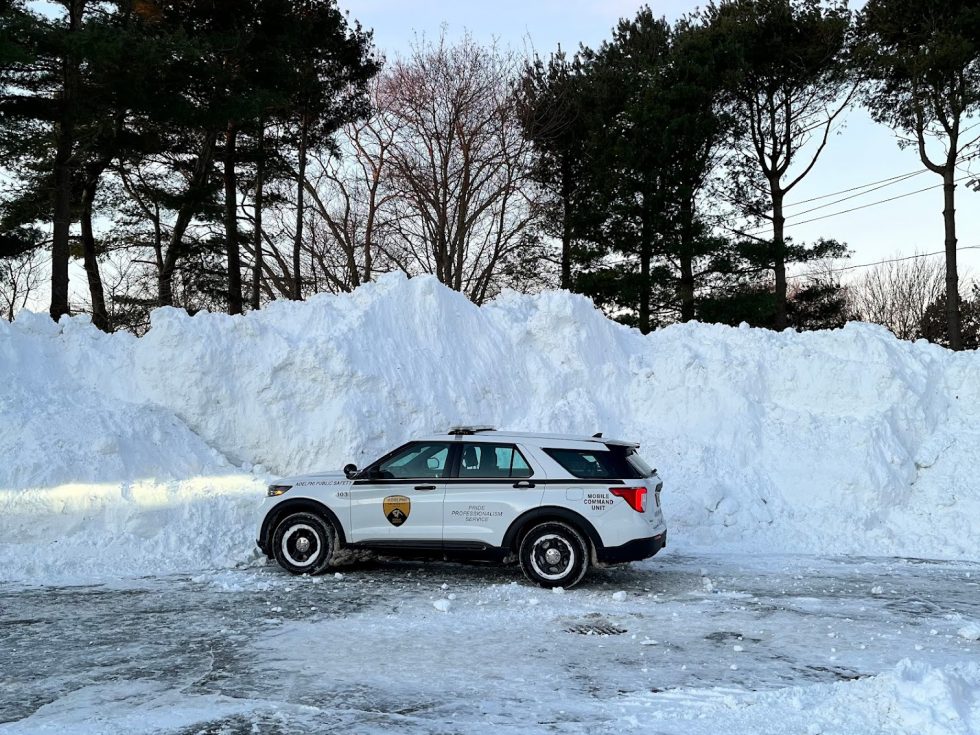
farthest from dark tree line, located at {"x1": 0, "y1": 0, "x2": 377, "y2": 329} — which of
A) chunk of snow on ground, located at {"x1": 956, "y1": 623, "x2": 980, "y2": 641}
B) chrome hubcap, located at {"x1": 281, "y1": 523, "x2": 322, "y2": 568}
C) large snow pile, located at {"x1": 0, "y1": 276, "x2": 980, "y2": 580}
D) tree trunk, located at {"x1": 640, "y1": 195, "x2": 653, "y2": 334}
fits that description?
chunk of snow on ground, located at {"x1": 956, "y1": 623, "x2": 980, "y2": 641}

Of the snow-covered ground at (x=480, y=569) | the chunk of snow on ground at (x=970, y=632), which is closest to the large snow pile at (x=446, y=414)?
the snow-covered ground at (x=480, y=569)

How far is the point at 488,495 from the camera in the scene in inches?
373

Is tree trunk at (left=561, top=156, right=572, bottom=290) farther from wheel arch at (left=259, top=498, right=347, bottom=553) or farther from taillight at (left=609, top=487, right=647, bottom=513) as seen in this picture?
taillight at (left=609, top=487, right=647, bottom=513)

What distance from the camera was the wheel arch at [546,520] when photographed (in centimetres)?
913

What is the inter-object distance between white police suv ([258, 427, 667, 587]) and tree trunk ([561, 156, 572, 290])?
20.8 metres

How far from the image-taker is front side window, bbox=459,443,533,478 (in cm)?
957

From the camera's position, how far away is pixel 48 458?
11.9 metres

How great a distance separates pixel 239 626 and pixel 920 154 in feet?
88.0

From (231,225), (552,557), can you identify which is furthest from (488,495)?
(231,225)

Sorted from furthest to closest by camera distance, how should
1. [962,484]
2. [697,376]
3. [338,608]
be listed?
Result: 1. [697,376]
2. [962,484]
3. [338,608]

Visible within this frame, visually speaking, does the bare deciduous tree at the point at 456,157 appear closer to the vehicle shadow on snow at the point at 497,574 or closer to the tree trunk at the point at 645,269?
the tree trunk at the point at 645,269

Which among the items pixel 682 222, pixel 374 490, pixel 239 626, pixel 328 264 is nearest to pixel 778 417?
pixel 374 490

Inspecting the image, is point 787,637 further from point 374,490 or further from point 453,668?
point 374,490

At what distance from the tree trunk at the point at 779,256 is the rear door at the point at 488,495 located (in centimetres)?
2100
